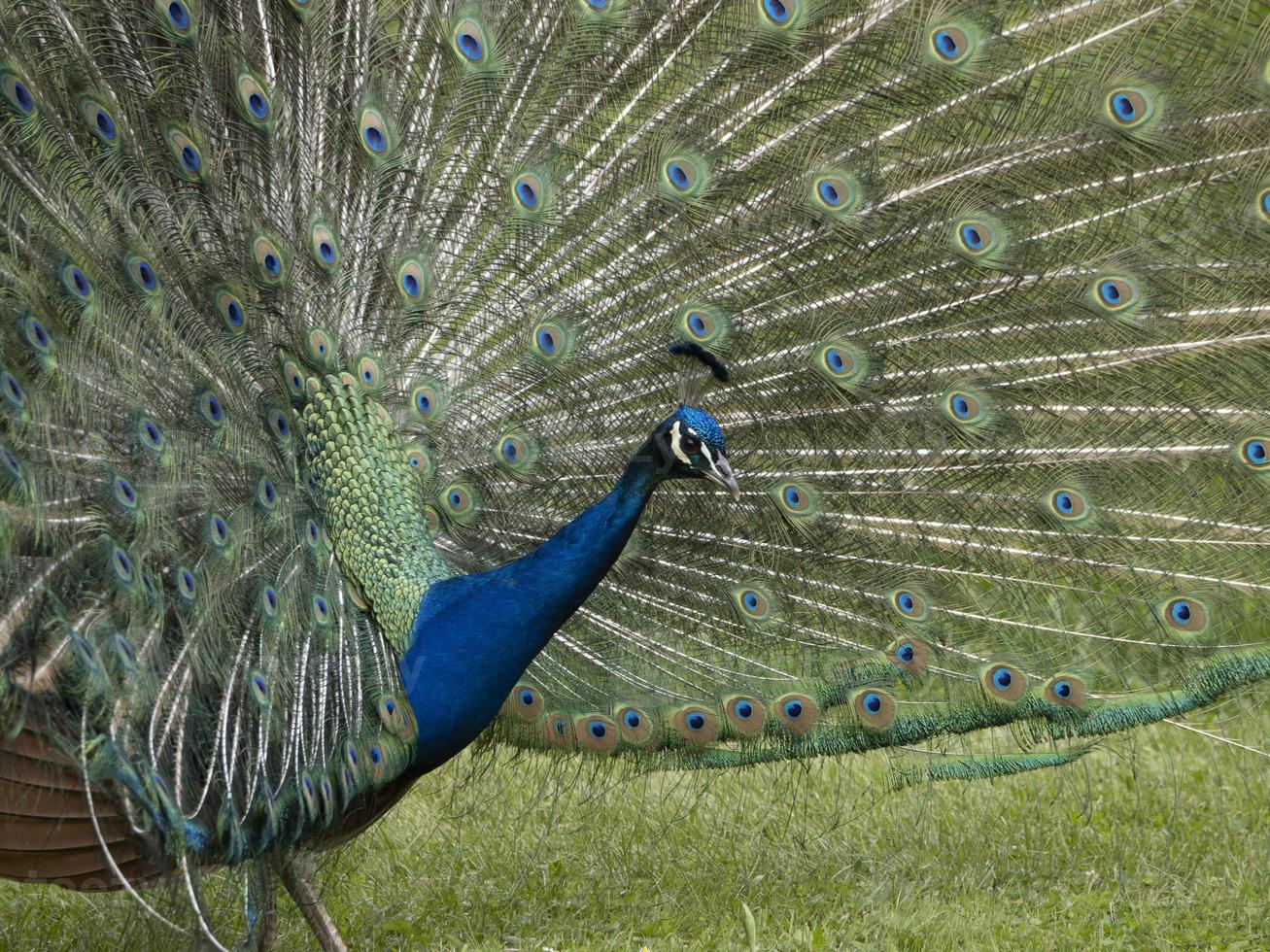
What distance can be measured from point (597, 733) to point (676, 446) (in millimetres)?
994

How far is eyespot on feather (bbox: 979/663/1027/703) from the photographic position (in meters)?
3.65

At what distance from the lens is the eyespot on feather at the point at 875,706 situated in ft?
12.2

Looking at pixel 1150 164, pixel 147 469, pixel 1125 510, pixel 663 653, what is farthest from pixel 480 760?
pixel 1150 164

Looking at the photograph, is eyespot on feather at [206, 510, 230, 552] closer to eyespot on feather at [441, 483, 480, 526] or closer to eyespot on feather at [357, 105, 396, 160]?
eyespot on feather at [441, 483, 480, 526]

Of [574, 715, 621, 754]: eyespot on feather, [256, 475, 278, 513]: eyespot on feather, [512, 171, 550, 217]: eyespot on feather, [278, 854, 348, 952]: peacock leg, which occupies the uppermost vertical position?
[512, 171, 550, 217]: eyespot on feather

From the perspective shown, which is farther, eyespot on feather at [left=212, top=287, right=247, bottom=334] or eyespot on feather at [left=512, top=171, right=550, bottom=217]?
eyespot on feather at [left=512, top=171, right=550, bottom=217]

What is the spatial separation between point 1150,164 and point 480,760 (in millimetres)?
2165

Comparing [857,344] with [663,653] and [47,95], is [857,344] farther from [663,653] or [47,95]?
[47,95]

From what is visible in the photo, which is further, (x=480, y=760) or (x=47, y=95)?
(x=480, y=760)

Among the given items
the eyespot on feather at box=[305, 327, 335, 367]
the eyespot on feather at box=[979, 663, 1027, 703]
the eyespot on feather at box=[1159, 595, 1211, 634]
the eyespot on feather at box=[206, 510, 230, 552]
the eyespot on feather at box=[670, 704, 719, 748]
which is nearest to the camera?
the eyespot on feather at box=[206, 510, 230, 552]

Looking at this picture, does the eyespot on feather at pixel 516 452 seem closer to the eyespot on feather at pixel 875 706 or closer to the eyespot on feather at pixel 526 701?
the eyespot on feather at pixel 526 701

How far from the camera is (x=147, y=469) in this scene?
3.02 m

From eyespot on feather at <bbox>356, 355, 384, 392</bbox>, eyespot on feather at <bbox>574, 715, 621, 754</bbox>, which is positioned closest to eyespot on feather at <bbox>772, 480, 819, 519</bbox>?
eyespot on feather at <bbox>574, 715, 621, 754</bbox>

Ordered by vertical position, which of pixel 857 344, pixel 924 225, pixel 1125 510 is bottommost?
pixel 1125 510
